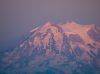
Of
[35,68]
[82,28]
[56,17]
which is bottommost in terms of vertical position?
[35,68]

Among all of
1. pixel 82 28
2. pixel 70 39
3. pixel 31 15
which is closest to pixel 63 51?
pixel 70 39

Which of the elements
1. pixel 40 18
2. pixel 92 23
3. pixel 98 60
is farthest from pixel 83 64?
pixel 40 18

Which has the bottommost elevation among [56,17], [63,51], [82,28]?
[63,51]

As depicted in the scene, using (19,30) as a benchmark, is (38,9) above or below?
above

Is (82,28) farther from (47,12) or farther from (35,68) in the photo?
(35,68)

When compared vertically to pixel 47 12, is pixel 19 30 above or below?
below

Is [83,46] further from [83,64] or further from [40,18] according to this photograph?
[40,18]
